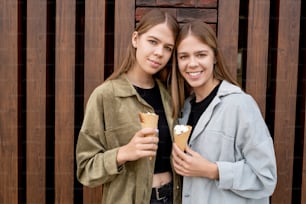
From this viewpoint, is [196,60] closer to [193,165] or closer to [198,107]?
[198,107]

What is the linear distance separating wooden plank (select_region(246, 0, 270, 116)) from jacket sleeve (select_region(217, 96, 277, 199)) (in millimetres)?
619

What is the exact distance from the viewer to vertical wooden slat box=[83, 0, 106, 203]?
2025 millimetres

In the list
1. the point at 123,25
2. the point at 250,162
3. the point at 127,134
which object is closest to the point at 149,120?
the point at 127,134

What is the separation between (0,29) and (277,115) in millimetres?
1567

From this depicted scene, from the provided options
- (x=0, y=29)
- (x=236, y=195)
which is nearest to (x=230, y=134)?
(x=236, y=195)

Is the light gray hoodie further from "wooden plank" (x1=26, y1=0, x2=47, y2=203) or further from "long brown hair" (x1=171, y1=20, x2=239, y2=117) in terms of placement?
"wooden plank" (x1=26, y1=0, x2=47, y2=203)

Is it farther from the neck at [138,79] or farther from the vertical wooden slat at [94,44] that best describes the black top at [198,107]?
the vertical wooden slat at [94,44]

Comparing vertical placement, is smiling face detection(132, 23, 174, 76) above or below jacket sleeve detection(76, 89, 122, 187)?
→ above

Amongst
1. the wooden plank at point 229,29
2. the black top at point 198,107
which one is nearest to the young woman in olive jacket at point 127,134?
the black top at point 198,107

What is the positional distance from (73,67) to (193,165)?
0.93m

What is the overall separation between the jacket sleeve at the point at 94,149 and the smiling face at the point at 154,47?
0.24 m

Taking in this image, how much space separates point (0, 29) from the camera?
2041 millimetres

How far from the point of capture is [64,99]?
6.83ft

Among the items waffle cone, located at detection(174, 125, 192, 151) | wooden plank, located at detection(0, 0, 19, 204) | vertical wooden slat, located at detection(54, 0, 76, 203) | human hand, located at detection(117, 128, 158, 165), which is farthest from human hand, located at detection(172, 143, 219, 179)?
wooden plank, located at detection(0, 0, 19, 204)
